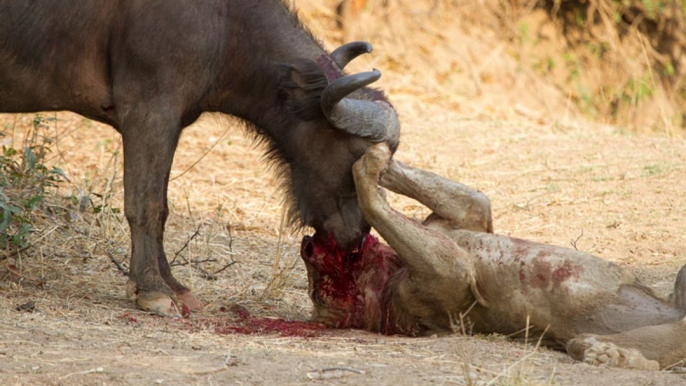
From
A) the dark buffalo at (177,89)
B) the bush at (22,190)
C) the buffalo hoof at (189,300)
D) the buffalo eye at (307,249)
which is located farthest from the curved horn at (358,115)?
the bush at (22,190)

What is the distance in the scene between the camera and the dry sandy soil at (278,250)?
3.55 m

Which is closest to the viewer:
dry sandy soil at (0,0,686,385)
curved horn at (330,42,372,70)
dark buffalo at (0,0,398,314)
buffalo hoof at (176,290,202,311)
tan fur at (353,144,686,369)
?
dry sandy soil at (0,0,686,385)

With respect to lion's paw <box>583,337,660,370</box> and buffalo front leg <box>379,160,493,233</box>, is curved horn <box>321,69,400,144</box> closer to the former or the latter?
buffalo front leg <box>379,160,493,233</box>

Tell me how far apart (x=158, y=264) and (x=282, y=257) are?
5.31 feet

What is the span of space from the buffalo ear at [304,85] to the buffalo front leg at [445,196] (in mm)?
514

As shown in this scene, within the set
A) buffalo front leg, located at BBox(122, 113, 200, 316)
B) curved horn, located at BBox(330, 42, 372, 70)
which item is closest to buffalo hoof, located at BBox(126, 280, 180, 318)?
buffalo front leg, located at BBox(122, 113, 200, 316)

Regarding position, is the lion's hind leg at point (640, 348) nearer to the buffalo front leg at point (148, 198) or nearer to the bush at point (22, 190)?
the buffalo front leg at point (148, 198)

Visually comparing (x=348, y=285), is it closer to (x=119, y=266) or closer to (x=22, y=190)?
(x=119, y=266)

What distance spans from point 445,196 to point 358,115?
59 centimetres

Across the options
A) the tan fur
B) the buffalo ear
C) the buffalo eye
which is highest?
the buffalo ear

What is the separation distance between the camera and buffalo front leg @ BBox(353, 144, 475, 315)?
4254 mm

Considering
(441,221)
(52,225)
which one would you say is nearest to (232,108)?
(441,221)

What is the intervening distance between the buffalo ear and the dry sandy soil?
42 centimetres

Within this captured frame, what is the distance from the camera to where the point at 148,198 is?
485 centimetres
